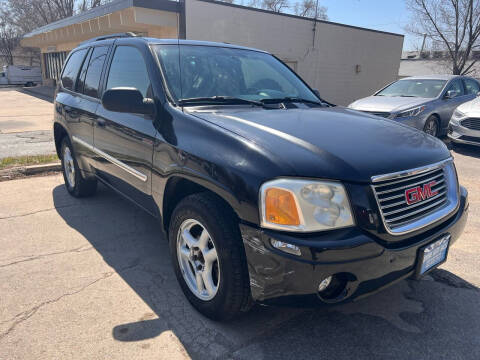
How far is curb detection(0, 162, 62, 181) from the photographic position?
5883 mm

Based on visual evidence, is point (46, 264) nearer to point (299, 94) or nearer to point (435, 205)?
point (299, 94)

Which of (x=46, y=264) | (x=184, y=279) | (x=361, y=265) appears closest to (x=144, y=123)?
(x=184, y=279)

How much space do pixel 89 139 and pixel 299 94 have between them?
2.22m

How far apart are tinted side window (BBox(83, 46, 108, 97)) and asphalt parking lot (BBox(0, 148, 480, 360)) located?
1563 millimetres

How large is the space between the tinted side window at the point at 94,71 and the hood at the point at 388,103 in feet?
19.5

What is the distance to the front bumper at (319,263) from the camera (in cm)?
192

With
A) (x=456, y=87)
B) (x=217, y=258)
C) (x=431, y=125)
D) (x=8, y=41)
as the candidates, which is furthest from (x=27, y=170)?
(x=8, y=41)

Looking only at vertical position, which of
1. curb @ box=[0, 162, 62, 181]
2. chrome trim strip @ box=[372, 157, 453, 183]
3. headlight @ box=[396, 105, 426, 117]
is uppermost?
chrome trim strip @ box=[372, 157, 453, 183]

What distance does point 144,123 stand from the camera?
9.82 feet

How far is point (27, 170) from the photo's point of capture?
6066 mm

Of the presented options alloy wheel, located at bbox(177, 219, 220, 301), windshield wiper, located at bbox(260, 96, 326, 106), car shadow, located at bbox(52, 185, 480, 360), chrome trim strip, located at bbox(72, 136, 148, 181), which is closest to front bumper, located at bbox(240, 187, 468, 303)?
car shadow, located at bbox(52, 185, 480, 360)

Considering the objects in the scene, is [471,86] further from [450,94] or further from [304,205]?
[304,205]

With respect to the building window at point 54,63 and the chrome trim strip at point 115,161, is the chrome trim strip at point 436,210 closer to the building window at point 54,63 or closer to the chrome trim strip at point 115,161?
the chrome trim strip at point 115,161

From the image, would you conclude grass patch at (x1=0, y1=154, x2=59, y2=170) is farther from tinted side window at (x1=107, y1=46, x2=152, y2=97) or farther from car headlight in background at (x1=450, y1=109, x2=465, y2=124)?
car headlight in background at (x1=450, y1=109, x2=465, y2=124)
